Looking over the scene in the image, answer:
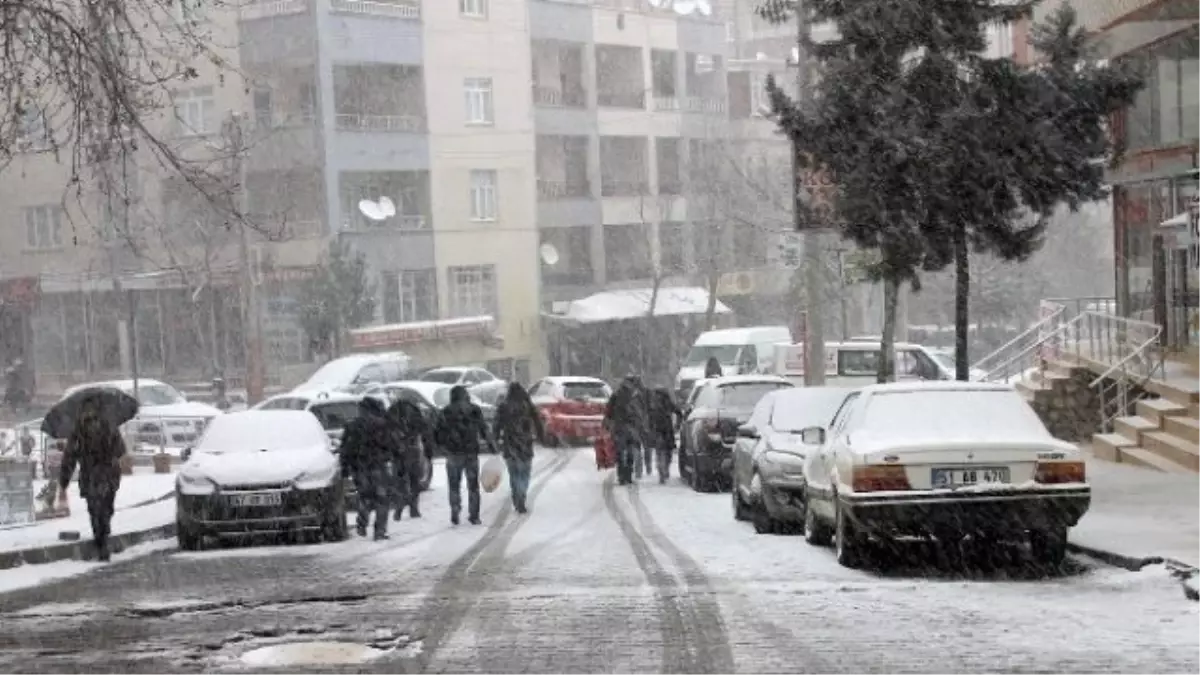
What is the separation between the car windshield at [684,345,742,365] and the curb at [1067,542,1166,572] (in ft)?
99.8

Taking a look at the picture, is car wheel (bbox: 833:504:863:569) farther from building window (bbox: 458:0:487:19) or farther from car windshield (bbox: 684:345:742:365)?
building window (bbox: 458:0:487:19)

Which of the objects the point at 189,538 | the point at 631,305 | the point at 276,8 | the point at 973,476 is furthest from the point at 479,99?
the point at 973,476

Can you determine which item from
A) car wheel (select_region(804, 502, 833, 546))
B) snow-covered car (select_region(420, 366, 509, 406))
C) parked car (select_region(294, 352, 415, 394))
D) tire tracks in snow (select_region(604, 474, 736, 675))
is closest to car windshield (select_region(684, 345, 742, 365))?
snow-covered car (select_region(420, 366, 509, 406))

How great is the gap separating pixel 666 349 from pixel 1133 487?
41953 millimetres

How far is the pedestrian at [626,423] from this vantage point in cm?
2469

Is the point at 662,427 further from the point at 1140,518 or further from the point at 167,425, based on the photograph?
the point at 167,425

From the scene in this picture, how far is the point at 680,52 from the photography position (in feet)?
208

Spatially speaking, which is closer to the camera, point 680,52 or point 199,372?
point 199,372

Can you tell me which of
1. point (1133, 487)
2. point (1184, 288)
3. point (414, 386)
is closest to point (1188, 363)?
point (1184, 288)

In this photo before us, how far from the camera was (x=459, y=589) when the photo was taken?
12.3 meters

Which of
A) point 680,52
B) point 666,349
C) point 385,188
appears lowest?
point 666,349

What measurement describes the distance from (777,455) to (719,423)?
6626 millimetres

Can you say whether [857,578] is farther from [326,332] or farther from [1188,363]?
[326,332]

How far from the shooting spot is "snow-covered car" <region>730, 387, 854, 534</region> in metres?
16.5
